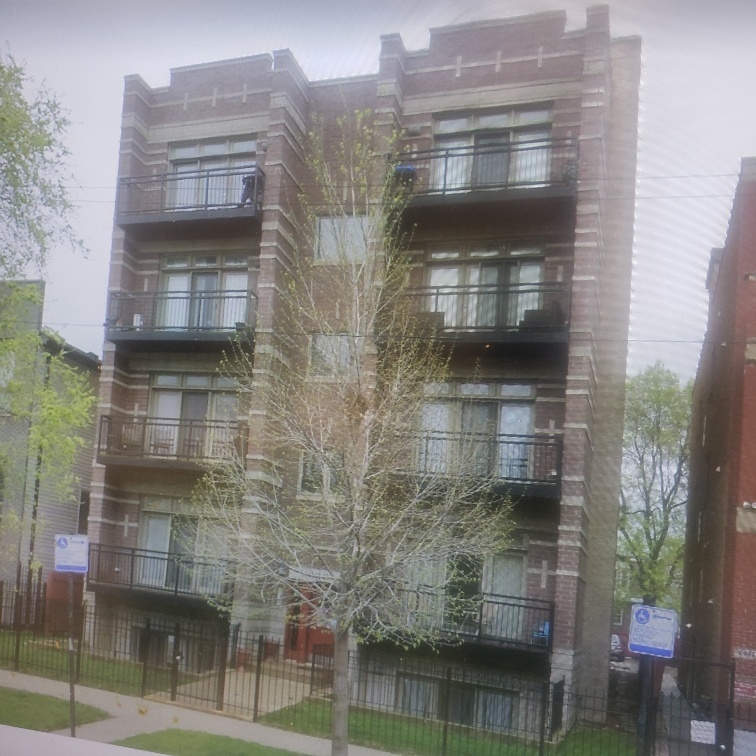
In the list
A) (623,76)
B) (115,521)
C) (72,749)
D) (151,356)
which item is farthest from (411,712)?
(623,76)

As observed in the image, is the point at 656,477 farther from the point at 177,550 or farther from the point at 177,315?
the point at 177,315

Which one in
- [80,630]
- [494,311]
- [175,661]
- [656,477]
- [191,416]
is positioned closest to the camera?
[656,477]

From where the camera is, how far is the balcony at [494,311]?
5.49m

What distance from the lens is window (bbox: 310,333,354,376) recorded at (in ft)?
18.8

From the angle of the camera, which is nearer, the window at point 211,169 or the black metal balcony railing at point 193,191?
the black metal balcony railing at point 193,191

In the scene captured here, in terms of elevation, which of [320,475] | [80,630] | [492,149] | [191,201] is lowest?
[80,630]

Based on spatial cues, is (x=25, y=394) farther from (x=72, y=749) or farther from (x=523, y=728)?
(x=523, y=728)

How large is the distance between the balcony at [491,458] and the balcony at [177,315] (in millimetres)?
2378

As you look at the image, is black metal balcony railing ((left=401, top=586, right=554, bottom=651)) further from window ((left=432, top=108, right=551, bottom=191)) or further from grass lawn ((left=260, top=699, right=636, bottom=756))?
window ((left=432, top=108, right=551, bottom=191))

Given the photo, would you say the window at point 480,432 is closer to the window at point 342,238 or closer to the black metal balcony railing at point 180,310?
the window at point 342,238

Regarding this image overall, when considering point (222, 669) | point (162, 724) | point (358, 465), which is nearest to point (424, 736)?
point (222, 669)

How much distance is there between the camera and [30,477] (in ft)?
23.5

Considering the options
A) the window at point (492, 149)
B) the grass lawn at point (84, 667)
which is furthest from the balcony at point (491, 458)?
the grass lawn at point (84, 667)

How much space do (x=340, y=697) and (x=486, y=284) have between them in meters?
3.16
